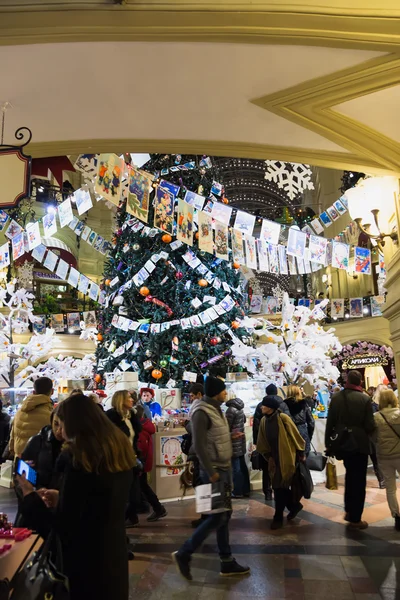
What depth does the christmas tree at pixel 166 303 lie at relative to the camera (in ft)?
31.4

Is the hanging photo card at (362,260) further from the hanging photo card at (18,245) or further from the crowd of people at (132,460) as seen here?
the hanging photo card at (18,245)

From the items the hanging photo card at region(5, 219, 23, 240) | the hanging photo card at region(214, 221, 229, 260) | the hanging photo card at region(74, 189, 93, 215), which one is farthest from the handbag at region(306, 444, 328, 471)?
the hanging photo card at region(5, 219, 23, 240)

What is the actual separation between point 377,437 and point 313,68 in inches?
151

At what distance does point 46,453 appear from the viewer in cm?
314

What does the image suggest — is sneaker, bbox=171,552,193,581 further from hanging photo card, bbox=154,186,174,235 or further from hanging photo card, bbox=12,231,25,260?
hanging photo card, bbox=12,231,25,260

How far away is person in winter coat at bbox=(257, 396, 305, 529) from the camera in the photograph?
539 cm

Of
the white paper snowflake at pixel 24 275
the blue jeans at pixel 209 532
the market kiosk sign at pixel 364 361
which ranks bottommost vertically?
the blue jeans at pixel 209 532

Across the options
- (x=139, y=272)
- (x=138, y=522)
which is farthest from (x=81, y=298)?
(x=138, y=522)

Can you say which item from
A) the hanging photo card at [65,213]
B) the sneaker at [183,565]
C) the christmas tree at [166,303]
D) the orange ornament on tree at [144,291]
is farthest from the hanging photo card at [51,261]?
the sneaker at [183,565]

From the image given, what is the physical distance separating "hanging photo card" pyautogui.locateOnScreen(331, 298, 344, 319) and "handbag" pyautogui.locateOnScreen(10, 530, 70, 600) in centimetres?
2206

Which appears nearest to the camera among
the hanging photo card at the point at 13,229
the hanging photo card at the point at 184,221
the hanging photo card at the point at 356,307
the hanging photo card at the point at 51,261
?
the hanging photo card at the point at 184,221

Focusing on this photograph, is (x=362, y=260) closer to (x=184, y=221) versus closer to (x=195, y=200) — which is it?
(x=195, y=200)

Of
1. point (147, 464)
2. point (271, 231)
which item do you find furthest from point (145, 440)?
point (271, 231)

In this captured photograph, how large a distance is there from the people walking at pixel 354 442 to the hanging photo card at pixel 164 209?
332cm
